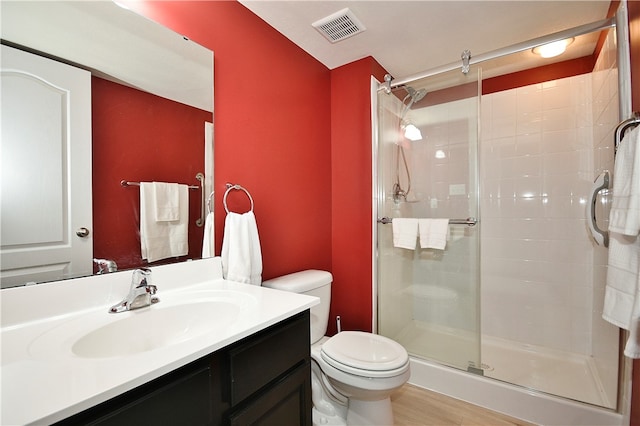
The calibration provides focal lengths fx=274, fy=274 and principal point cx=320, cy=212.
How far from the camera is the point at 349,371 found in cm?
130

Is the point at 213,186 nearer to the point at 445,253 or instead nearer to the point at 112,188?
the point at 112,188

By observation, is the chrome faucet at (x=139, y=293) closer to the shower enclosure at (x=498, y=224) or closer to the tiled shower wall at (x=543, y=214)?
the shower enclosure at (x=498, y=224)

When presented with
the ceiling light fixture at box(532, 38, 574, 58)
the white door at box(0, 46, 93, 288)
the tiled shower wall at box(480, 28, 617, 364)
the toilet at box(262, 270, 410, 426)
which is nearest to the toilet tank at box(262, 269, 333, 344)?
the toilet at box(262, 270, 410, 426)

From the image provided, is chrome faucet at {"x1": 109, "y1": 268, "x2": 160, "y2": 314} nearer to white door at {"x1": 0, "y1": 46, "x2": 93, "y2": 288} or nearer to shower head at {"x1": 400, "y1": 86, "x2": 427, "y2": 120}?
white door at {"x1": 0, "y1": 46, "x2": 93, "y2": 288}

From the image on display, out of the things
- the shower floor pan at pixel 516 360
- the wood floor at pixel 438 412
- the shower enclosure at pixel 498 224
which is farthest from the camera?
the shower enclosure at pixel 498 224

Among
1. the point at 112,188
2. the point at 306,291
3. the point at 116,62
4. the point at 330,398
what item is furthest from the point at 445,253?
the point at 116,62

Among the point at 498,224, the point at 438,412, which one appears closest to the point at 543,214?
the point at 498,224

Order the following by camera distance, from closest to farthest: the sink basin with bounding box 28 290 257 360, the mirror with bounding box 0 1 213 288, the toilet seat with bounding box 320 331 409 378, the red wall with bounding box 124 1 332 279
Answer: the sink basin with bounding box 28 290 257 360
the mirror with bounding box 0 1 213 288
the toilet seat with bounding box 320 331 409 378
the red wall with bounding box 124 1 332 279

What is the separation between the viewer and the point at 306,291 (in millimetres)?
1593

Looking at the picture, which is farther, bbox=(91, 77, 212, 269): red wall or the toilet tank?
the toilet tank

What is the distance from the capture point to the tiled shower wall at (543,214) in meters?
1.99

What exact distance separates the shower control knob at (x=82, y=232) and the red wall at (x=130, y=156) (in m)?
0.02

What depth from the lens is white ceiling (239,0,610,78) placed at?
1544mm

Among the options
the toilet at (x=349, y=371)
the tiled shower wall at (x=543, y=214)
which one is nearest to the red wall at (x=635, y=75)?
the tiled shower wall at (x=543, y=214)
